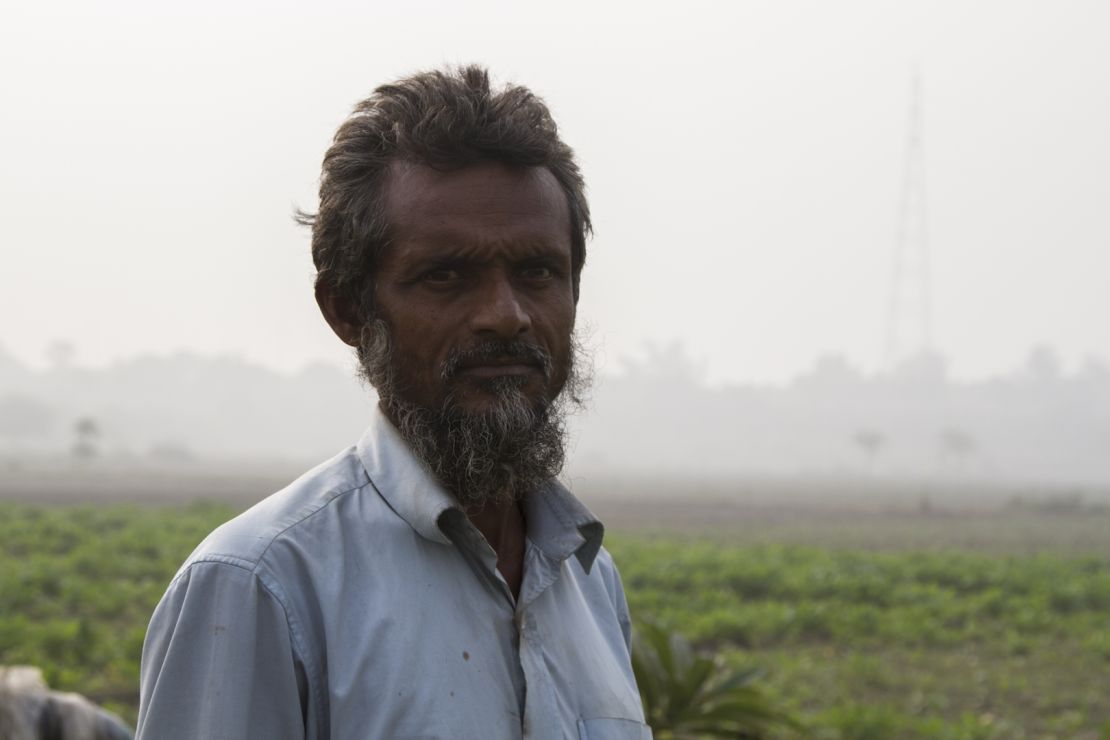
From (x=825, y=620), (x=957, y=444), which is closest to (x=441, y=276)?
(x=825, y=620)

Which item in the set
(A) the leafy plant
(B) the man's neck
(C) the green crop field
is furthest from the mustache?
(C) the green crop field

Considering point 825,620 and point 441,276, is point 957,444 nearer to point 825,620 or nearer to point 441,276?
point 825,620

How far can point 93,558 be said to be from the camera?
15055 mm

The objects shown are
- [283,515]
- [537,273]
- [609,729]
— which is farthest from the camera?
[537,273]

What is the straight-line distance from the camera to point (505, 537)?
1775 mm

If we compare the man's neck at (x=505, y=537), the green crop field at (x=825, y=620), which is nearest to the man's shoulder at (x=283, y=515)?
the man's neck at (x=505, y=537)

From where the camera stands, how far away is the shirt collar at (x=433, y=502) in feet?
4.98

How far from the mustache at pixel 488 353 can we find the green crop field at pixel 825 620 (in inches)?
248

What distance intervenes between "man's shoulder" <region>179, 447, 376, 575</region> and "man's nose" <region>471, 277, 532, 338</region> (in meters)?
0.26

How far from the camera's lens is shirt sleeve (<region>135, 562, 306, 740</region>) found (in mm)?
1308

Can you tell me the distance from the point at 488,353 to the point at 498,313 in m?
0.06

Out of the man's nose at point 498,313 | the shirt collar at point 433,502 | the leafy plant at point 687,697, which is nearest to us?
the shirt collar at point 433,502

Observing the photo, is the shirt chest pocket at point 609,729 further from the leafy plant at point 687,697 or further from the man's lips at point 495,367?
the leafy plant at point 687,697

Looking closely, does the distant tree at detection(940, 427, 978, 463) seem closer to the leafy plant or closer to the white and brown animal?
the leafy plant
